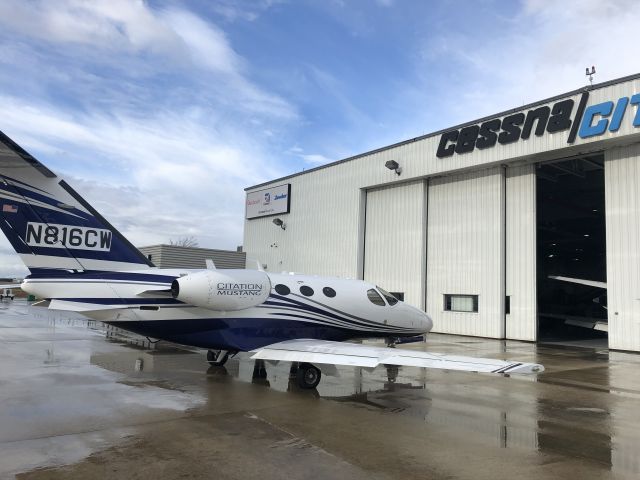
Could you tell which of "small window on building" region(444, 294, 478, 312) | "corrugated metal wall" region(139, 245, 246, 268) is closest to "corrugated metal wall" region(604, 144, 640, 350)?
"small window on building" region(444, 294, 478, 312)

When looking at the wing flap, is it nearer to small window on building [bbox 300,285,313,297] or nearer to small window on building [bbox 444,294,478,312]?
small window on building [bbox 300,285,313,297]

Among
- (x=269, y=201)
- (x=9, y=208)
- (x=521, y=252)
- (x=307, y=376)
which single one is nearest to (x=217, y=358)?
(x=307, y=376)

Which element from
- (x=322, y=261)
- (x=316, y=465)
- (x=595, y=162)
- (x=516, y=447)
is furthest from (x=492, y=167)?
(x=316, y=465)

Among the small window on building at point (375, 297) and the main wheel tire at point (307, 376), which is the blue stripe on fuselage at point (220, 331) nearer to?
the main wheel tire at point (307, 376)

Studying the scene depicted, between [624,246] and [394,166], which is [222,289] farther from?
[394,166]

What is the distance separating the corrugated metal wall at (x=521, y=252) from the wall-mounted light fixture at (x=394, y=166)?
21.8 ft

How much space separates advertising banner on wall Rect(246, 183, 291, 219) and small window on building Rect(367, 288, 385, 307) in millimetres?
25722

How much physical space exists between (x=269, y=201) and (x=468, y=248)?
1907cm

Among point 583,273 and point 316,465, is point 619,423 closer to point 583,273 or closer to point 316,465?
point 316,465

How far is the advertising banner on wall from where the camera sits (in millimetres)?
40094

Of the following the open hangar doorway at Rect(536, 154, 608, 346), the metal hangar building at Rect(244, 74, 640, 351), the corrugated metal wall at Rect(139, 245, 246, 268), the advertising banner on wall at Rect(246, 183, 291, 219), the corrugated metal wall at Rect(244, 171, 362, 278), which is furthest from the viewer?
the advertising banner on wall at Rect(246, 183, 291, 219)

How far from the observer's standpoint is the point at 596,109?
21906mm

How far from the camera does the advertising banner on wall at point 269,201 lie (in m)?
40.1

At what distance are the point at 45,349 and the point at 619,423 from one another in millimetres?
16502
